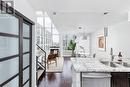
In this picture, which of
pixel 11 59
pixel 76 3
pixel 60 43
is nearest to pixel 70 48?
pixel 60 43

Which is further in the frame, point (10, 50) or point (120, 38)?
point (120, 38)

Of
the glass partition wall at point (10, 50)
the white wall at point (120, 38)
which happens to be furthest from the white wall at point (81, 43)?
the glass partition wall at point (10, 50)

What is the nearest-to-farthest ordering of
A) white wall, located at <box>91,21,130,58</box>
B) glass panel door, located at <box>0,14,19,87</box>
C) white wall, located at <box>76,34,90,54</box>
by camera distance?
1. glass panel door, located at <box>0,14,19,87</box>
2. white wall, located at <box>91,21,130,58</box>
3. white wall, located at <box>76,34,90,54</box>

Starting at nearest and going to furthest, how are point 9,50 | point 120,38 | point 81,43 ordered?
point 9,50
point 120,38
point 81,43

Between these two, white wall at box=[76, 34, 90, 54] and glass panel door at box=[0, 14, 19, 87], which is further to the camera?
white wall at box=[76, 34, 90, 54]

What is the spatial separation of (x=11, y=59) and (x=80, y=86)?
1.42 meters

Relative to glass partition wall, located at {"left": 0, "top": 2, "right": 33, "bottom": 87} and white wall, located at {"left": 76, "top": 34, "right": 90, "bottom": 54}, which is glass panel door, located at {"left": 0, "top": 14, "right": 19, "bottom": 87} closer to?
glass partition wall, located at {"left": 0, "top": 2, "right": 33, "bottom": 87}

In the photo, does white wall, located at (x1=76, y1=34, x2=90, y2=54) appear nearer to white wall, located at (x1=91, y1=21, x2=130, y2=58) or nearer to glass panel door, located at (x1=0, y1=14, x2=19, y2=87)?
white wall, located at (x1=91, y1=21, x2=130, y2=58)

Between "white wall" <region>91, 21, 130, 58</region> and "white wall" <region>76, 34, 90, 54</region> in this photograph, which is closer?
"white wall" <region>91, 21, 130, 58</region>

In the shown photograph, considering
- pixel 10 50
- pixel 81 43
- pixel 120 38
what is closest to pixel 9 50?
pixel 10 50

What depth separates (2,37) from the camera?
2049 mm

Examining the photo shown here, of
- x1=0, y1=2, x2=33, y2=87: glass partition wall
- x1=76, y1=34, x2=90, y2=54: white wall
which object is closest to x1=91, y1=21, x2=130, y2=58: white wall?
x1=0, y1=2, x2=33, y2=87: glass partition wall

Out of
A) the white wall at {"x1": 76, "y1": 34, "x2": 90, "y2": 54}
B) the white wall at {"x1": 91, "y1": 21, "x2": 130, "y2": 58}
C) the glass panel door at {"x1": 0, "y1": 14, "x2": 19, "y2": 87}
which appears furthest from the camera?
the white wall at {"x1": 76, "y1": 34, "x2": 90, "y2": 54}

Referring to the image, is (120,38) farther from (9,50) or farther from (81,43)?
(81,43)
